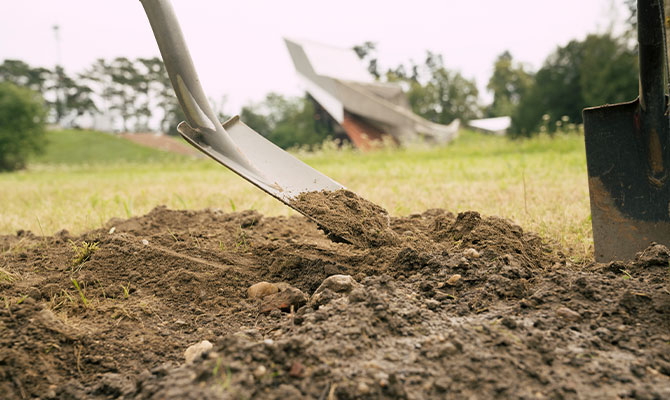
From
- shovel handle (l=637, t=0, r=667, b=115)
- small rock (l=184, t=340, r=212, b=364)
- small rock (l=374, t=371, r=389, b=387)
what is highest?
shovel handle (l=637, t=0, r=667, b=115)

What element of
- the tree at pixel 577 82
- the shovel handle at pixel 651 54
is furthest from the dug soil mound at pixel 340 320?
the tree at pixel 577 82

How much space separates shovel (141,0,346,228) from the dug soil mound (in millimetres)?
316

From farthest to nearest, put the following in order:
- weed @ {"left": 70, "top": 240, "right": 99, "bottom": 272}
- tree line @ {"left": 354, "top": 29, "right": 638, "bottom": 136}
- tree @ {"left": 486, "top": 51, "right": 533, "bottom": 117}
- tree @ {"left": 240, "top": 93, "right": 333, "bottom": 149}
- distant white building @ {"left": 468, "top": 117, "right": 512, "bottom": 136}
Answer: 1. tree @ {"left": 486, "top": 51, "right": 533, "bottom": 117}
2. distant white building @ {"left": 468, "top": 117, "right": 512, "bottom": 136}
3. tree @ {"left": 240, "top": 93, "right": 333, "bottom": 149}
4. tree line @ {"left": 354, "top": 29, "right": 638, "bottom": 136}
5. weed @ {"left": 70, "top": 240, "right": 99, "bottom": 272}

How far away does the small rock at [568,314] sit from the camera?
120 centimetres

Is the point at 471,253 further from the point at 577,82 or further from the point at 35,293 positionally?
the point at 577,82

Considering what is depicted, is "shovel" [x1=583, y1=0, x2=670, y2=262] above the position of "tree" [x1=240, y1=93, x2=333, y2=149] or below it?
below

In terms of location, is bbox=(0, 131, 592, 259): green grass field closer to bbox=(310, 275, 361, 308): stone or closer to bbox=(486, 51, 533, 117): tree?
bbox=(310, 275, 361, 308): stone

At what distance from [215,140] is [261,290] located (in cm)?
81

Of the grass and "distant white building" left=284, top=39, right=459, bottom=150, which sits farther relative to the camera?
the grass

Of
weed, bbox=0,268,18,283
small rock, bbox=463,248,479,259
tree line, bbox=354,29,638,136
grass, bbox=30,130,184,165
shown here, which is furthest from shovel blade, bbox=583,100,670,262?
grass, bbox=30,130,184,165

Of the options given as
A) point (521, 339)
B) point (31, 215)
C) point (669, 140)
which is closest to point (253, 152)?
point (521, 339)

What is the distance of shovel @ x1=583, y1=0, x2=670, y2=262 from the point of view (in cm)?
172

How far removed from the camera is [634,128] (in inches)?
72.9

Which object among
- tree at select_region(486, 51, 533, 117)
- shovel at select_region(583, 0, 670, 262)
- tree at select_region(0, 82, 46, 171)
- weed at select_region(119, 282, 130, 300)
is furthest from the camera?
tree at select_region(486, 51, 533, 117)
